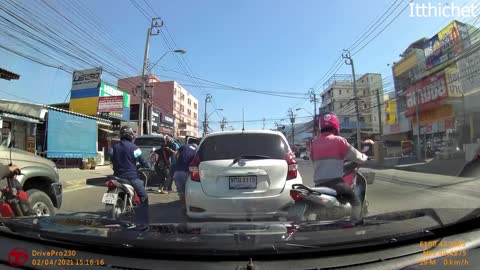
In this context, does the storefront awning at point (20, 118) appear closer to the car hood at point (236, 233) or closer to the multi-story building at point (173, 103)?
the car hood at point (236, 233)

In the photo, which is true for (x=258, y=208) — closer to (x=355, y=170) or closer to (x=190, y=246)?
(x=355, y=170)

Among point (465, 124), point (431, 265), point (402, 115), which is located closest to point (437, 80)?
point (465, 124)

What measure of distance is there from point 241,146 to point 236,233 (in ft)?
10.8

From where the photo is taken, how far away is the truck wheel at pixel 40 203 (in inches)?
223

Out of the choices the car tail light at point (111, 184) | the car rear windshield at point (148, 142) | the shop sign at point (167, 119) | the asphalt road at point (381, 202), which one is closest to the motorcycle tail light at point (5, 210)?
the car tail light at point (111, 184)

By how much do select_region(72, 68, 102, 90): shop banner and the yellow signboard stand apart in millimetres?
998

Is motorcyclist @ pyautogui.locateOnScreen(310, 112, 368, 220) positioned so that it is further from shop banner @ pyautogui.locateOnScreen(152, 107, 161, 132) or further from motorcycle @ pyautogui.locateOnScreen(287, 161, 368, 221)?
shop banner @ pyautogui.locateOnScreen(152, 107, 161, 132)

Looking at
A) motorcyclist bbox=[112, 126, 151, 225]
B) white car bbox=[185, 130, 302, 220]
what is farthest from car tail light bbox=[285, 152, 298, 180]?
motorcyclist bbox=[112, 126, 151, 225]

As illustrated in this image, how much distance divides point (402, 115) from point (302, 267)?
154 feet

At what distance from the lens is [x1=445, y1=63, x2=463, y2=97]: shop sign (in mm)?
30484

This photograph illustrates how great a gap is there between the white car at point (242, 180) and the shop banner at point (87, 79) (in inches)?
1079

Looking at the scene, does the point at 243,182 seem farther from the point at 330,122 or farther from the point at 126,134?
the point at 126,134

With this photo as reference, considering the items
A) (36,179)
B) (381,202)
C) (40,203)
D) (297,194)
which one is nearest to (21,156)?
(36,179)

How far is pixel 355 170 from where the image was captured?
5668mm
